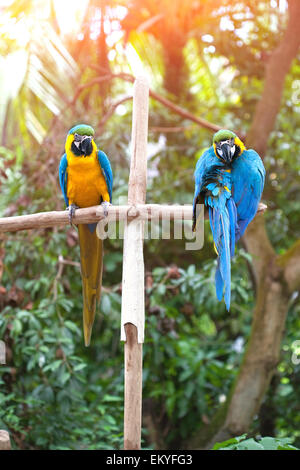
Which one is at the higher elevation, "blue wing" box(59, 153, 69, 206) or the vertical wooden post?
"blue wing" box(59, 153, 69, 206)

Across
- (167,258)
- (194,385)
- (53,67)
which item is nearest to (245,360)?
(194,385)

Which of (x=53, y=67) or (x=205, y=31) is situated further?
(x=205, y=31)

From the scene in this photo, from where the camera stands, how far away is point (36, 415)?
8.32ft

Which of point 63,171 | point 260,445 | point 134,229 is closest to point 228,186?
point 134,229

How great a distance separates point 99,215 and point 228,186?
1.57ft

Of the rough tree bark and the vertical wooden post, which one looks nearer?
the vertical wooden post

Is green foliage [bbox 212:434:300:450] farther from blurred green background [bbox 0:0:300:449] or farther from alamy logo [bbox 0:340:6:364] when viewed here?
alamy logo [bbox 0:340:6:364]

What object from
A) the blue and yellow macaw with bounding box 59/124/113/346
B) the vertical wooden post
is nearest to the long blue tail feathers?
the vertical wooden post

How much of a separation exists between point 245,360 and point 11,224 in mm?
1706

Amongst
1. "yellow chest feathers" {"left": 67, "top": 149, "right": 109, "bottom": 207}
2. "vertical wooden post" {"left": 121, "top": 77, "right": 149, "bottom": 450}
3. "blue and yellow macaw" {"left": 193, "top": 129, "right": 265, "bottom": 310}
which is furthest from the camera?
"yellow chest feathers" {"left": 67, "top": 149, "right": 109, "bottom": 207}

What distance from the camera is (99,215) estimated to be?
5.74 ft

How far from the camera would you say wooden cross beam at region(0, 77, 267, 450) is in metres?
1.51

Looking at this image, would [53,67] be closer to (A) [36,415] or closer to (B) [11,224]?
(B) [11,224]
